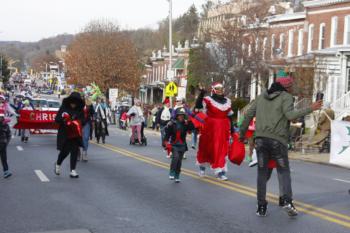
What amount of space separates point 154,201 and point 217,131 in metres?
2.99

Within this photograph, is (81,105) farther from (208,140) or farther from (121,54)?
(121,54)

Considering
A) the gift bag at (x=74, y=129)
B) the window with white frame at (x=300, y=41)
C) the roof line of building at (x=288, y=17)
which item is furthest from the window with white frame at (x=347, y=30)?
the gift bag at (x=74, y=129)

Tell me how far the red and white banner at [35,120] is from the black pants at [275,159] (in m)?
16.2

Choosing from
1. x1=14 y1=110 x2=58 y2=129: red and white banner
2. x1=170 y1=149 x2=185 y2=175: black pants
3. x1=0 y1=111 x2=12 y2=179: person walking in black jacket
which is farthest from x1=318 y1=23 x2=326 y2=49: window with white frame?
x1=0 y1=111 x2=12 y2=179: person walking in black jacket

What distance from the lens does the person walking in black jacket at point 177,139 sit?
13500 millimetres

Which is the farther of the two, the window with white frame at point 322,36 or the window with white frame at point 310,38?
the window with white frame at point 310,38

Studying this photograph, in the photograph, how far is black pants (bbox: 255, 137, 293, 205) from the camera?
30.5 feet

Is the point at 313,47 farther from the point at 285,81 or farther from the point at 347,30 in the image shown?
the point at 285,81

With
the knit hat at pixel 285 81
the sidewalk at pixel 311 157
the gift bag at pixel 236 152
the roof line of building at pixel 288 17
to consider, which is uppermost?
the roof line of building at pixel 288 17

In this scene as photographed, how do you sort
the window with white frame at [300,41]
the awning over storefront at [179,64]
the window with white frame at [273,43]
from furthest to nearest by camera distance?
the awning over storefront at [179,64]
the window with white frame at [300,41]
the window with white frame at [273,43]

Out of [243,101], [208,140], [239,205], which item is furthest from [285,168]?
[243,101]

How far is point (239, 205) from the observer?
410 inches

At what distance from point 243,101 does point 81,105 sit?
3161cm

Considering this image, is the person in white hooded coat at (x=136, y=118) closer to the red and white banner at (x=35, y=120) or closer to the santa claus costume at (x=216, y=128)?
the red and white banner at (x=35, y=120)
